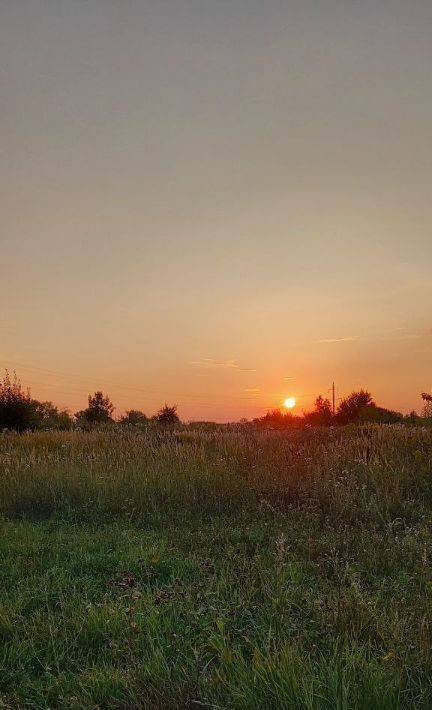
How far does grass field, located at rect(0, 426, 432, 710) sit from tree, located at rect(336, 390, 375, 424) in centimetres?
2245

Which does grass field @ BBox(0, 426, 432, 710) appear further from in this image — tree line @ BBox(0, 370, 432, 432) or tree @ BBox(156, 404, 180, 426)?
tree @ BBox(156, 404, 180, 426)

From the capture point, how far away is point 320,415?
3472 centimetres

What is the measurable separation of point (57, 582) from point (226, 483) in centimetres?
423

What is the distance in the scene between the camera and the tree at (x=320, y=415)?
3306cm

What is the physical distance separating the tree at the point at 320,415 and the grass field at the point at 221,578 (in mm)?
21889

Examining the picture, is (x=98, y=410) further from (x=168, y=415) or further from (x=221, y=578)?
Result: (x=221, y=578)

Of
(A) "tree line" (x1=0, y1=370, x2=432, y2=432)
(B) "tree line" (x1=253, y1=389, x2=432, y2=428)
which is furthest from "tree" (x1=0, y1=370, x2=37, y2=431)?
(B) "tree line" (x1=253, y1=389, x2=432, y2=428)

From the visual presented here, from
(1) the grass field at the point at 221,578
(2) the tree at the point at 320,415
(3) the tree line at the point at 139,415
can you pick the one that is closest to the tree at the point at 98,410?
(3) the tree line at the point at 139,415

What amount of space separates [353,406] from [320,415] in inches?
95.0

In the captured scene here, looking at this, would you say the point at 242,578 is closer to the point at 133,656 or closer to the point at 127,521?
the point at 133,656

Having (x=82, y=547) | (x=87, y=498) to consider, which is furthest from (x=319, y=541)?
(x=87, y=498)

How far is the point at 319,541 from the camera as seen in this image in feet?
20.9

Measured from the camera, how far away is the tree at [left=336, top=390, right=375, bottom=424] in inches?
1316

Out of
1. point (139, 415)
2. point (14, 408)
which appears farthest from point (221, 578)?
point (139, 415)
